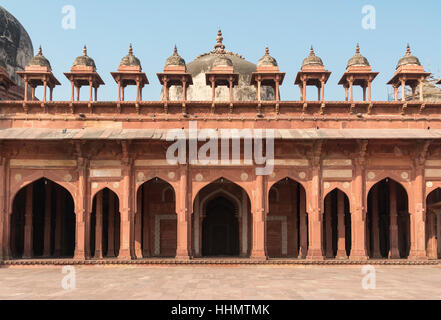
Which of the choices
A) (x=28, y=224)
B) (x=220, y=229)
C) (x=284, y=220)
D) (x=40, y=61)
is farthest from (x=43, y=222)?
(x=284, y=220)

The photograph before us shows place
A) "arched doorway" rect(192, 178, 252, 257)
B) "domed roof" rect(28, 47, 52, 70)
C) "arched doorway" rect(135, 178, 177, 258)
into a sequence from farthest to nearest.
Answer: "arched doorway" rect(135, 178, 177, 258) → "arched doorway" rect(192, 178, 252, 257) → "domed roof" rect(28, 47, 52, 70)

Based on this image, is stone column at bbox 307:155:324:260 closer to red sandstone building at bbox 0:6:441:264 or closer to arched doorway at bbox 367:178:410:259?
red sandstone building at bbox 0:6:441:264

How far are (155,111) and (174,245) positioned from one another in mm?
5293

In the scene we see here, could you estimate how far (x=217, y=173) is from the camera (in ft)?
60.4

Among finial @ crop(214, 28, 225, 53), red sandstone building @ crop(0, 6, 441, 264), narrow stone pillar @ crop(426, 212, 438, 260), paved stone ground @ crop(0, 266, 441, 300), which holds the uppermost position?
finial @ crop(214, 28, 225, 53)

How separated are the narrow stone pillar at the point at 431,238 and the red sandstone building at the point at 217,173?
2.0 inches

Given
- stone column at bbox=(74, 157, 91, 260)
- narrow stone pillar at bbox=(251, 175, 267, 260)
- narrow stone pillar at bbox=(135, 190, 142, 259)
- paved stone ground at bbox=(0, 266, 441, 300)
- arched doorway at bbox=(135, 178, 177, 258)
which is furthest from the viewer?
arched doorway at bbox=(135, 178, 177, 258)

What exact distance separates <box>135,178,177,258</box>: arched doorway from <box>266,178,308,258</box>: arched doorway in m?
3.77

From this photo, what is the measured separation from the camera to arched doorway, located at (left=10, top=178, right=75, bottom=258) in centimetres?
1977

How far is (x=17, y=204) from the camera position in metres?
21.0

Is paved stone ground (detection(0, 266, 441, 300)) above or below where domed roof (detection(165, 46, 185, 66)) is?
below

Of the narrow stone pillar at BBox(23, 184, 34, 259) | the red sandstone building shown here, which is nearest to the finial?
the red sandstone building

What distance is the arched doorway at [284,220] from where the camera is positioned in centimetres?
2084

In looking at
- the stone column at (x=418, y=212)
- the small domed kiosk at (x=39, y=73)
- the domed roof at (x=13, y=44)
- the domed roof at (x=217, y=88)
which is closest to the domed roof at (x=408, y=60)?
the stone column at (x=418, y=212)
